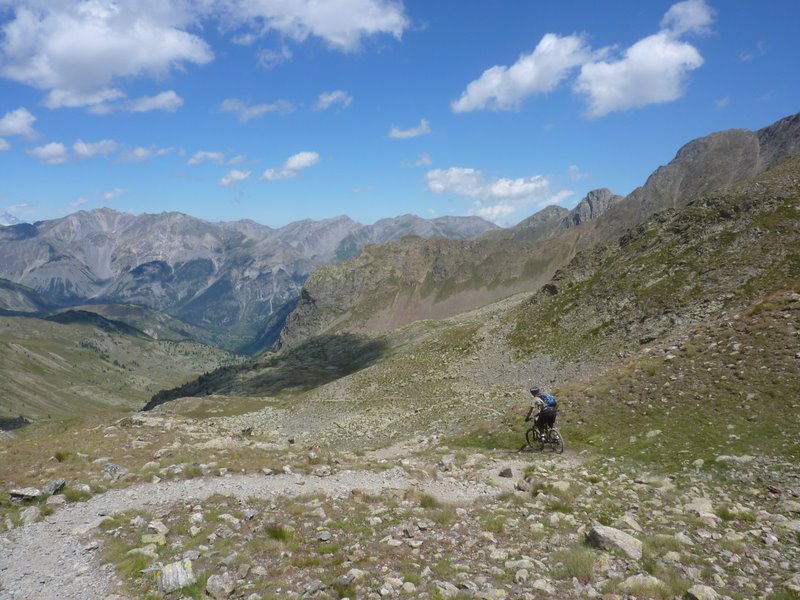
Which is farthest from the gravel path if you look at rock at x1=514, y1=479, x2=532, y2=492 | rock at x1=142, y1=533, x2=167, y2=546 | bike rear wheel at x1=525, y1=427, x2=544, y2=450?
bike rear wheel at x1=525, y1=427, x2=544, y2=450

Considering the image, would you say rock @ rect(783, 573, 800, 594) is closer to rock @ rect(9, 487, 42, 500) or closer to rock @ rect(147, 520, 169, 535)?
rock @ rect(147, 520, 169, 535)

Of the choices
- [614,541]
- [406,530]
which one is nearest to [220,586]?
[406,530]

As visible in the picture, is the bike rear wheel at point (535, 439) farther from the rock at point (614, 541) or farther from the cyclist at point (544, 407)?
the rock at point (614, 541)

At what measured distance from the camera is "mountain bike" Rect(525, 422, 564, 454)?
24.9m

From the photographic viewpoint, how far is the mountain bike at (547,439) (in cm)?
2488

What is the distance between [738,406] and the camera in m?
23.0

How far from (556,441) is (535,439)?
1306 millimetres

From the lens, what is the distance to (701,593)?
31.6ft

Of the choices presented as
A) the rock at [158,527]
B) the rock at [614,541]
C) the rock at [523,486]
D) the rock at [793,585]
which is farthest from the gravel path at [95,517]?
the rock at [793,585]

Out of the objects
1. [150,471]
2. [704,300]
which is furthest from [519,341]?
[150,471]

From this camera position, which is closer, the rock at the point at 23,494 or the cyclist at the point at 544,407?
the rock at the point at 23,494

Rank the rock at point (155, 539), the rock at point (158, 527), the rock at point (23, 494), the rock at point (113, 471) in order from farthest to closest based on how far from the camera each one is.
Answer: the rock at point (113, 471) < the rock at point (23, 494) < the rock at point (158, 527) < the rock at point (155, 539)

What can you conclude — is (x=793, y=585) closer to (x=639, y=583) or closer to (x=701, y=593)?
(x=701, y=593)

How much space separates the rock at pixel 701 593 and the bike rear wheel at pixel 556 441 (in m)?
15.0
